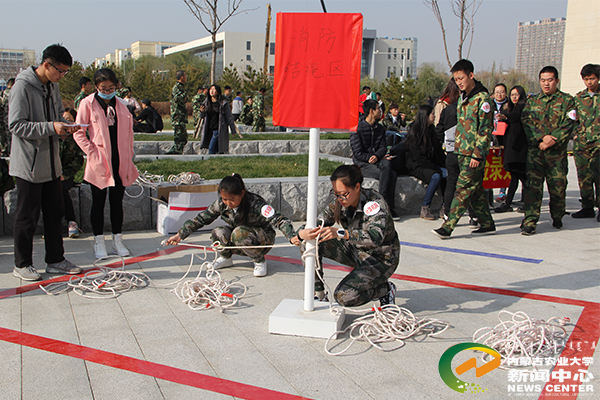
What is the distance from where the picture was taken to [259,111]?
54.9ft

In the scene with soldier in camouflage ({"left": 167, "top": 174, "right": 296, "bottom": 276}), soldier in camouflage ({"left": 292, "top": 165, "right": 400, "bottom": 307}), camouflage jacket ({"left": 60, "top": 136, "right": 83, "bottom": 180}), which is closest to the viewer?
soldier in camouflage ({"left": 292, "top": 165, "right": 400, "bottom": 307})

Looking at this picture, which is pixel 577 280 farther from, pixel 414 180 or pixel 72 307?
pixel 72 307

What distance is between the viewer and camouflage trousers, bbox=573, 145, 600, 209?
6.69 m

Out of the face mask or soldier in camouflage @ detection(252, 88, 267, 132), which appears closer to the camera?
the face mask

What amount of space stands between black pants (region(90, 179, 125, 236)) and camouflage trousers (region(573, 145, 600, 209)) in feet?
19.3

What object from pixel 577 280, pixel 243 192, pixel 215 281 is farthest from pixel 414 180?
pixel 215 281

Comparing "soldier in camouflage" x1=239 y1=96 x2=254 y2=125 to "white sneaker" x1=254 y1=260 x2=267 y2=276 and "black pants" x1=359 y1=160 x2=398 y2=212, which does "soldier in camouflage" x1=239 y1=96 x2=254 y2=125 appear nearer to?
"black pants" x1=359 y1=160 x2=398 y2=212

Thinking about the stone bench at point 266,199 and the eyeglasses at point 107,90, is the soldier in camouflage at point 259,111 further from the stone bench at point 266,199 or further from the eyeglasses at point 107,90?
the eyeglasses at point 107,90

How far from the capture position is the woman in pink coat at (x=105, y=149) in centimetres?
466

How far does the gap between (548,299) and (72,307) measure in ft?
11.8

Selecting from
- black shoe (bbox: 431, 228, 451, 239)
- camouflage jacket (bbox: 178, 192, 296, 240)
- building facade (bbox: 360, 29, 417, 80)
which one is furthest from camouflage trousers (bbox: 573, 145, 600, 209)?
building facade (bbox: 360, 29, 417, 80)

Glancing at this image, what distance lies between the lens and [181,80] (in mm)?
10445

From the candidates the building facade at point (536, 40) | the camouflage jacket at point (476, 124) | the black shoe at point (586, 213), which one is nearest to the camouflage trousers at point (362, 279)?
the camouflage jacket at point (476, 124)

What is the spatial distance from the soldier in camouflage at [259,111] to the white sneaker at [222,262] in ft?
40.0
